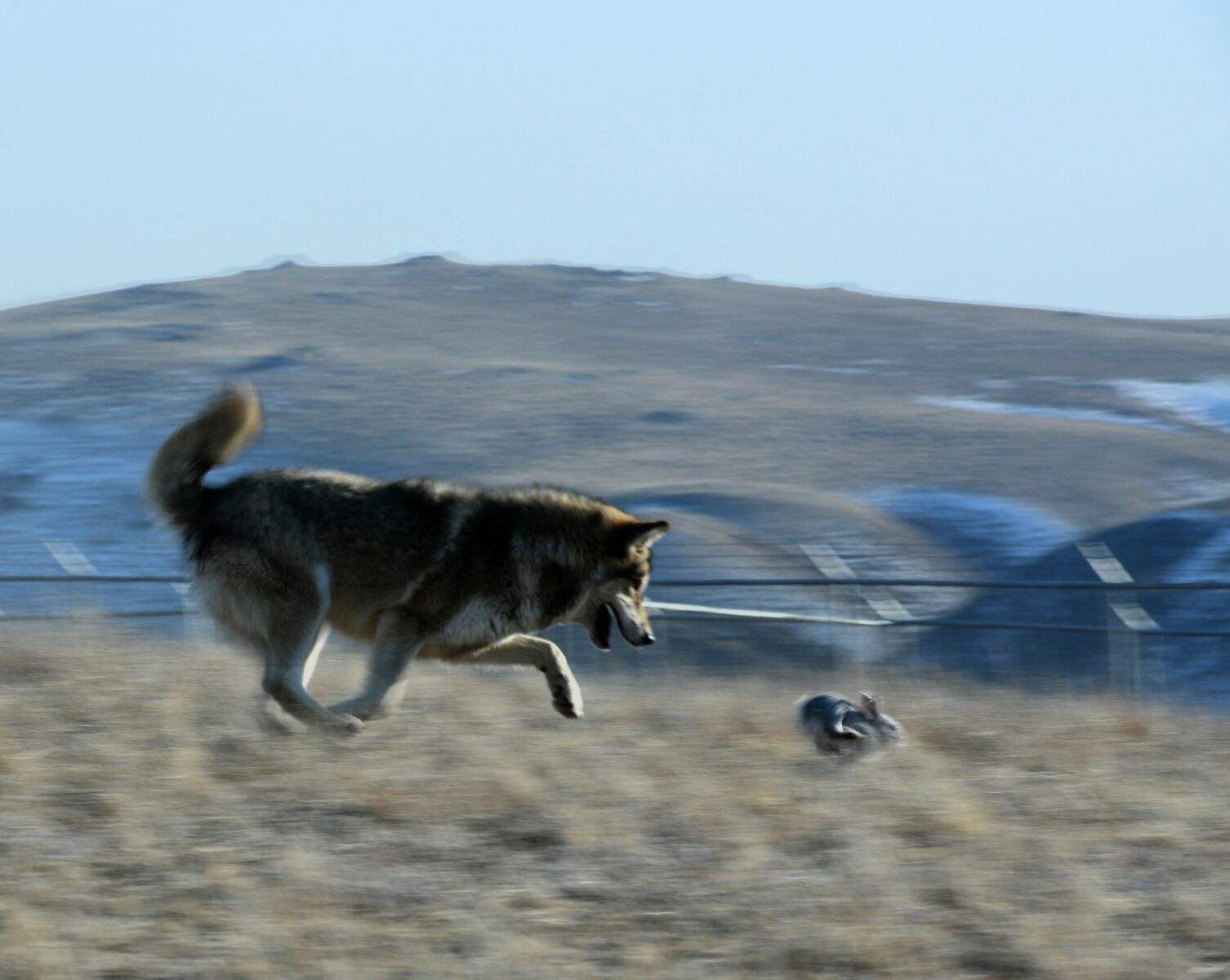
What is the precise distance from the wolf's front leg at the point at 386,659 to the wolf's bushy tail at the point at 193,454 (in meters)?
1.06

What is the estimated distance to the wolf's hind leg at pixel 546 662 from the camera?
8.62 m

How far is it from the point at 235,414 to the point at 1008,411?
3741 centimetres

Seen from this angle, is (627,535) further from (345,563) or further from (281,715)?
(281,715)

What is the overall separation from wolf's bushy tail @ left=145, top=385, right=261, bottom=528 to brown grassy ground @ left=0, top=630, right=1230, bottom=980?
1.10 metres

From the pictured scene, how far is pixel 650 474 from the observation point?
3609 centimetres

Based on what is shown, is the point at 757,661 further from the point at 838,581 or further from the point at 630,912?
the point at 630,912

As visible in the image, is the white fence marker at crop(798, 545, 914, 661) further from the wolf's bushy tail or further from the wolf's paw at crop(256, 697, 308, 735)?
the wolf's bushy tail

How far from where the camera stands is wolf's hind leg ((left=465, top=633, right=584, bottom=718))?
8.62 meters

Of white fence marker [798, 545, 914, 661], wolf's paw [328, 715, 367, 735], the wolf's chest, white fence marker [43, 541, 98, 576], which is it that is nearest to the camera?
wolf's paw [328, 715, 367, 735]

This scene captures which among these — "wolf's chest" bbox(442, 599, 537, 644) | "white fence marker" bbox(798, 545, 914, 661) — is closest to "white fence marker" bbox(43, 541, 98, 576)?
"white fence marker" bbox(798, 545, 914, 661)

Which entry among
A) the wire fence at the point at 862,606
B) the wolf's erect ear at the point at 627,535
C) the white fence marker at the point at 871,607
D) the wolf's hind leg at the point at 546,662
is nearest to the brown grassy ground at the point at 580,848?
the wolf's hind leg at the point at 546,662

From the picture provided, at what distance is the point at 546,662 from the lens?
8703 mm

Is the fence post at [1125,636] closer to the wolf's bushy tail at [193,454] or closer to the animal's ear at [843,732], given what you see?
the animal's ear at [843,732]

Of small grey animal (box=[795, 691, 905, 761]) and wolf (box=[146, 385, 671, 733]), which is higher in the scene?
wolf (box=[146, 385, 671, 733])
